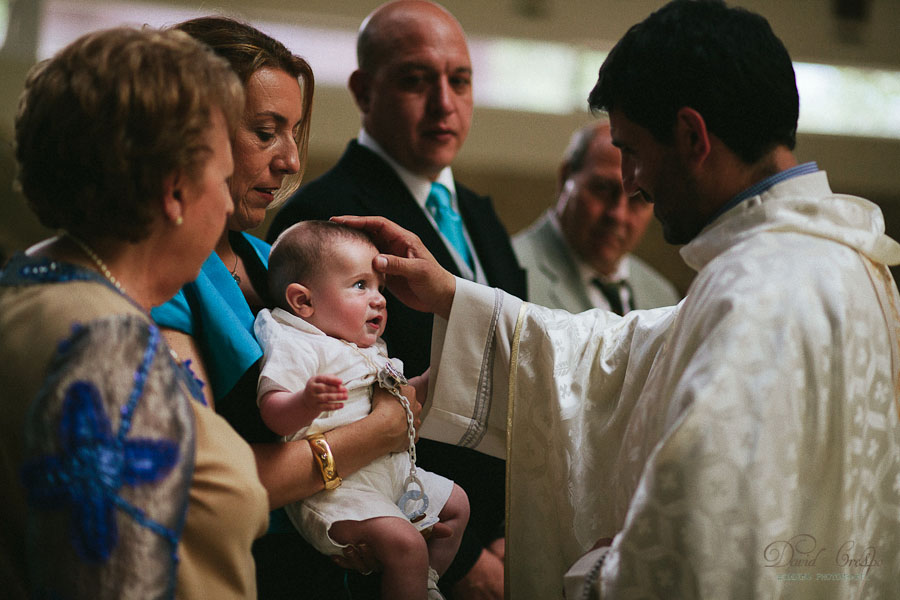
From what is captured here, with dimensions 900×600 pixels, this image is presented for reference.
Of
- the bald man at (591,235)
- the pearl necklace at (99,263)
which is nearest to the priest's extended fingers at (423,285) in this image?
the pearl necklace at (99,263)

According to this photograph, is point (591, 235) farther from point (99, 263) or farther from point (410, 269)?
point (99, 263)

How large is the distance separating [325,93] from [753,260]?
575 centimetres

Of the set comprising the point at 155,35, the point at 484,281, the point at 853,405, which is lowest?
the point at 484,281

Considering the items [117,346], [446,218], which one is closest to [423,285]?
[446,218]

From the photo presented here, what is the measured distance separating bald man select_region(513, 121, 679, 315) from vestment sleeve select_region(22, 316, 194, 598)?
3.34 metres

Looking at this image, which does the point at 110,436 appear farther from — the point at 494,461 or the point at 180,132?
the point at 494,461

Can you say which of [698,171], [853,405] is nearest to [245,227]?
[698,171]

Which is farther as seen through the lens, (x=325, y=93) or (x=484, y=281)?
(x=325, y=93)

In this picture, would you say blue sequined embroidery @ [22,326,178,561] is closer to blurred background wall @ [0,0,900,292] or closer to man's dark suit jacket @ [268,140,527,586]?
man's dark suit jacket @ [268,140,527,586]

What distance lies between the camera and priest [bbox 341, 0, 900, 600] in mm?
1839

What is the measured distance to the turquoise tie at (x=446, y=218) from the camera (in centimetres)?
336

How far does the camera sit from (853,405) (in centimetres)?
192

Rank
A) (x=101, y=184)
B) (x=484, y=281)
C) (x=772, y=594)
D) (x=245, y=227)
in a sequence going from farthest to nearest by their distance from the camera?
(x=484, y=281)
(x=245, y=227)
(x=772, y=594)
(x=101, y=184)
